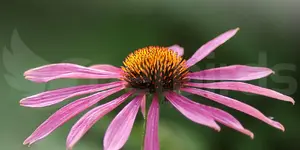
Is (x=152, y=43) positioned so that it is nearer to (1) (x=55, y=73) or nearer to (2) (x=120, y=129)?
(1) (x=55, y=73)

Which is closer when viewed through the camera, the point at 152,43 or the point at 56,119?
the point at 56,119

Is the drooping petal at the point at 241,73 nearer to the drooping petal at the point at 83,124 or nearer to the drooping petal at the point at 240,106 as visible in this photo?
the drooping petal at the point at 240,106

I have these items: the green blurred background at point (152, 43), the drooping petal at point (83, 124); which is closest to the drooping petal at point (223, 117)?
the drooping petal at point (83, 124)

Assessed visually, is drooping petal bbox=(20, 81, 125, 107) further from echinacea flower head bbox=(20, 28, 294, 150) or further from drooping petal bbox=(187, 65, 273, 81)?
drooping petal bbox=(187, 65, 273, 81)

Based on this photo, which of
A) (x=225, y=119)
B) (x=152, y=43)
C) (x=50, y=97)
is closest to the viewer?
(x=225, y=119)

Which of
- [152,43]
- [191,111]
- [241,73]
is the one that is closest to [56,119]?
[191,111]

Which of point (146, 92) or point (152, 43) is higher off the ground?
point (152, 43)
